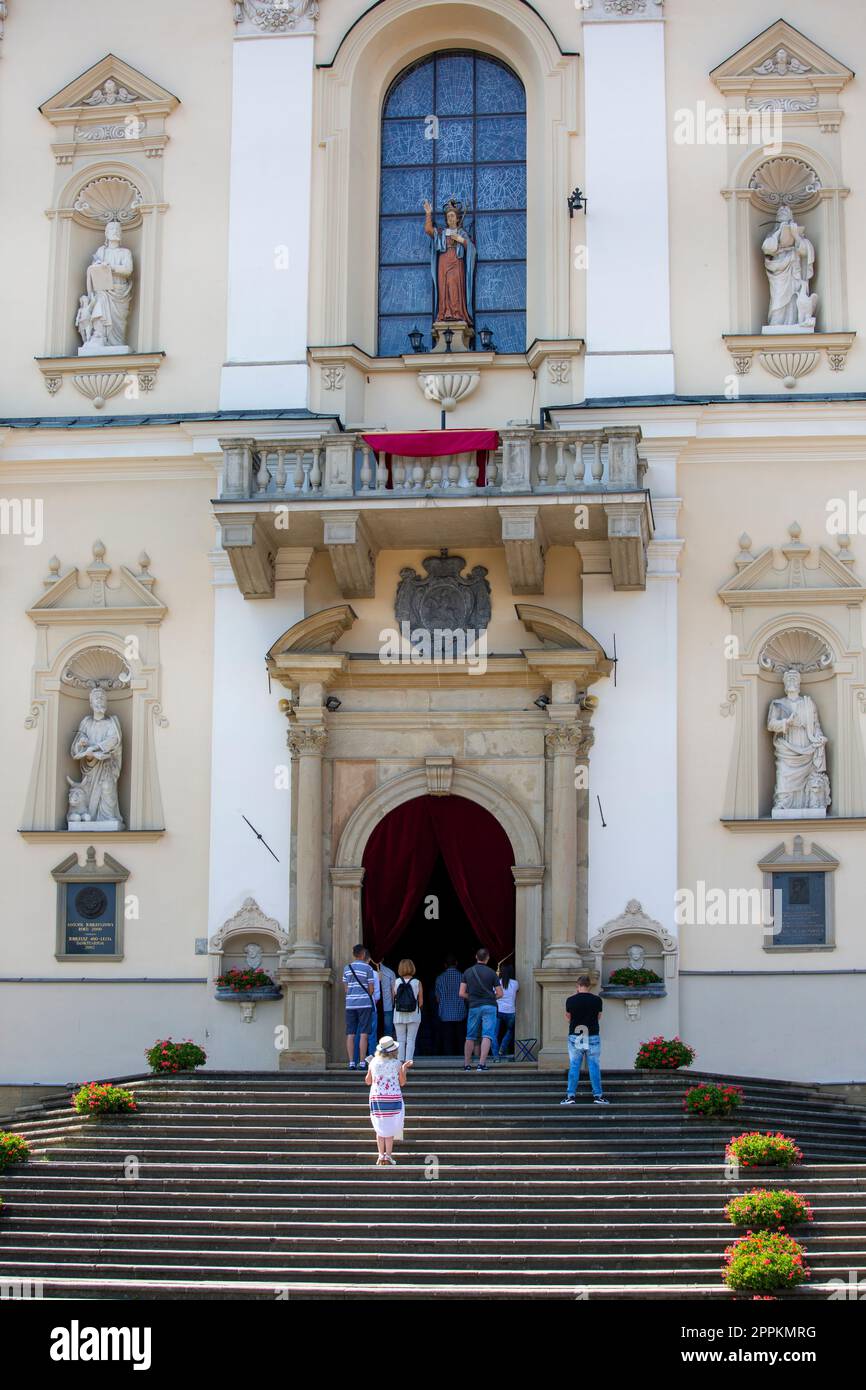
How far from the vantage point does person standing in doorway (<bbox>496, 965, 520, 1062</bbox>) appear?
2391 cm

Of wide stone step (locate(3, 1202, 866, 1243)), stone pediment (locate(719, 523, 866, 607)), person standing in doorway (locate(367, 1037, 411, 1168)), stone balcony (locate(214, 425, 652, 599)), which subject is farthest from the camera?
stone pediment (locate(719, 523, 866, 607))

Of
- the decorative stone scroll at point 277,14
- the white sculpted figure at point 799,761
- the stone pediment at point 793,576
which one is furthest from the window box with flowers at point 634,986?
the decorative stone scroll at point 277,14

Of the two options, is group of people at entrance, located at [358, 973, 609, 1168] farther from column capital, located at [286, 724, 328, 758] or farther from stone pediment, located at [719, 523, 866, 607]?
stone pediment, located at [719, 523, 866, 607]

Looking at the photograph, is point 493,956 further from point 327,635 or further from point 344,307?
point 344,307

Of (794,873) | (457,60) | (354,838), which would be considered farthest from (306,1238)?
(457,60)

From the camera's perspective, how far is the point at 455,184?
27719 millimetres

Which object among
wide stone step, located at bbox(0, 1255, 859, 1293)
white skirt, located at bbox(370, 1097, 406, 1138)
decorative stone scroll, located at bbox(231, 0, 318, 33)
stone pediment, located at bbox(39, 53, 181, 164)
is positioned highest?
decorative stone scroll, located at bbox(231, 0, 318, 33)

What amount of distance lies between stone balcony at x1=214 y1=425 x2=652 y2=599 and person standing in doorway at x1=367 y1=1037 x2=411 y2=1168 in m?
7.10

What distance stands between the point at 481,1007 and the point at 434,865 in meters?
2.73

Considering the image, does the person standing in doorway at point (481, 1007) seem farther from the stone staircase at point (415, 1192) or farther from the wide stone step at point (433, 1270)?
the wide stone step at point (433, 1270)

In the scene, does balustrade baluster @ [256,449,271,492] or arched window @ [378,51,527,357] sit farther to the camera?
arched window @ [378,51,527,357]

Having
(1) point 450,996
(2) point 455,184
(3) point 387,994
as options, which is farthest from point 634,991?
(2) point 455,184

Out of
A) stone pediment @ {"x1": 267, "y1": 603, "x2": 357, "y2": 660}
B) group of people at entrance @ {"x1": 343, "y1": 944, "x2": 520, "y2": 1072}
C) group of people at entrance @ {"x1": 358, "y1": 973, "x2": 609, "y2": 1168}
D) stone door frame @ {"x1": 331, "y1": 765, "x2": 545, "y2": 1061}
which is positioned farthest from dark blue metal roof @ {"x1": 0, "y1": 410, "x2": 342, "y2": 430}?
group of people at entrance @ {"x1": 358, "y1": 973, "x2": 609, "y2": 1168}

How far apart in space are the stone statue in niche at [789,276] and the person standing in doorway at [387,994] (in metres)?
9.72
